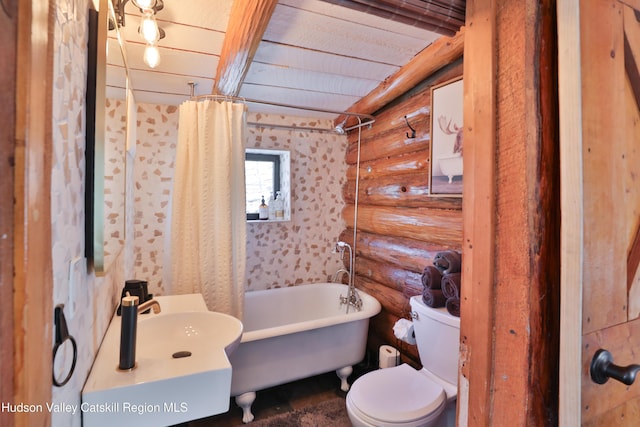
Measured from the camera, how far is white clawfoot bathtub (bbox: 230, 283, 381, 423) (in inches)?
80.8

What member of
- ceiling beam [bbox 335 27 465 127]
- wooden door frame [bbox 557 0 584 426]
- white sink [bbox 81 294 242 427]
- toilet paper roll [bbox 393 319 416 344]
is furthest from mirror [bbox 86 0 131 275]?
toilet paper roll [bbox 393 319 416 344]

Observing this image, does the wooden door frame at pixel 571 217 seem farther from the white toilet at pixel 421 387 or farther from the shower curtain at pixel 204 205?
the shower curtain at pixel 204 205

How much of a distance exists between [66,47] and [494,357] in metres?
1.23

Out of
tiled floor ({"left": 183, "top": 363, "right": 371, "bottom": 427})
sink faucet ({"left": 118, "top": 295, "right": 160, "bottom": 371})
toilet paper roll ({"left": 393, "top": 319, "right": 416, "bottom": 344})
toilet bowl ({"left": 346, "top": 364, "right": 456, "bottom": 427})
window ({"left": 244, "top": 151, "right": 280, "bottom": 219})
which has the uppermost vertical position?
window ({"left": 244, "top": 151, "right": 280, "bottom": 219})

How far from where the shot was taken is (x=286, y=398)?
90.7 inches

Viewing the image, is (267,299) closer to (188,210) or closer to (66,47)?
(188,210)

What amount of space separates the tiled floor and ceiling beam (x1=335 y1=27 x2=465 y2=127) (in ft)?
7.29

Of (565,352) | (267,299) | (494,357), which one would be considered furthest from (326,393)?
(565,352)

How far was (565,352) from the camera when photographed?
710 mm

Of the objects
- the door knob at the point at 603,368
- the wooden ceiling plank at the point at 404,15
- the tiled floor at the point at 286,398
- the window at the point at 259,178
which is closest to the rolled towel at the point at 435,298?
the door knob at the point at 603,368

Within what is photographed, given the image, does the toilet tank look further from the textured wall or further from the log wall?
the textured wall

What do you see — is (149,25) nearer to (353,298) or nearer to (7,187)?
(7,187)

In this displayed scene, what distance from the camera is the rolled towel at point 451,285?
1.62 metres

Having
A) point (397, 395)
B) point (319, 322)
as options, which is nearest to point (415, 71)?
point (319, 322)
